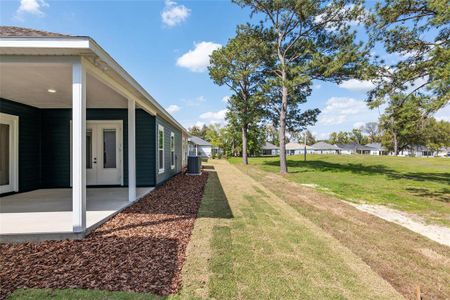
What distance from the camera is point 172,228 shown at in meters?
4.22

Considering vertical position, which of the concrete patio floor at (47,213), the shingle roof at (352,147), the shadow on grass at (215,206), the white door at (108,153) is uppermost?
the shingle roof at (352,147)

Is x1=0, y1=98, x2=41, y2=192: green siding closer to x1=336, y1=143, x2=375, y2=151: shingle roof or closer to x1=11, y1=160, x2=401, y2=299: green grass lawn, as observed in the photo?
x1=11, y1=160, x2=401, y2=299: green grass lawn

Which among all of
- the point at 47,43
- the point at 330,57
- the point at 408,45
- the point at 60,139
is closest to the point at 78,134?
the point at 47,43

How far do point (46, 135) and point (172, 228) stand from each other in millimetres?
6510

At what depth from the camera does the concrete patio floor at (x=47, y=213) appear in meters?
3.59

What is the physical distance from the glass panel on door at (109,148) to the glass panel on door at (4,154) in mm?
2453

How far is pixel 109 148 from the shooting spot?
8289 millimetres

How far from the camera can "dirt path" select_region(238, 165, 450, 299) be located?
2.71 m

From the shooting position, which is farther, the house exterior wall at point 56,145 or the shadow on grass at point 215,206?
the house exterior wall at point 56,145

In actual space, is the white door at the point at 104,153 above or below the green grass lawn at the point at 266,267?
above

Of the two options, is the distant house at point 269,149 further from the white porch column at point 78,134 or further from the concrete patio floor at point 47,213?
the white porch column at point 78,134

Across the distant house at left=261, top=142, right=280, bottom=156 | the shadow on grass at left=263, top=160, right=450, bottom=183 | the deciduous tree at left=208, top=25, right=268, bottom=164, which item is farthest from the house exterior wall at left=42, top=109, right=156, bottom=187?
the distant house at left=261, top=142, right=280, bottom=156

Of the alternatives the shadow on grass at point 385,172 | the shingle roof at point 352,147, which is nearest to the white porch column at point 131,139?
the shadow on grass at point 385,172

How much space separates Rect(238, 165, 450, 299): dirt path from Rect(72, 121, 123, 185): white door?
19.7 feet
